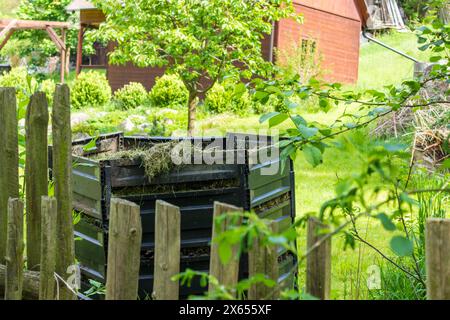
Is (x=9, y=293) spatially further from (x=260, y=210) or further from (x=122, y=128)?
(x=122, y=128)

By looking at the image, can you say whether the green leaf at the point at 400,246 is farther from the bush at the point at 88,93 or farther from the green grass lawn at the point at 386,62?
the green grass lawn at the point at 386,62

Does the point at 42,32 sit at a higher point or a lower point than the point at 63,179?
higher

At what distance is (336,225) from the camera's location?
174 cm

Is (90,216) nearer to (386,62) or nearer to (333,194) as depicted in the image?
(333,194)

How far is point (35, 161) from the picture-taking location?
289 centimetres

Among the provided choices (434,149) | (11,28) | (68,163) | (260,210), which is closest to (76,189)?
(260,210)

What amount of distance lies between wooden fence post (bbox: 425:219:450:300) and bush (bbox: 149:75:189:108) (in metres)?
18.5

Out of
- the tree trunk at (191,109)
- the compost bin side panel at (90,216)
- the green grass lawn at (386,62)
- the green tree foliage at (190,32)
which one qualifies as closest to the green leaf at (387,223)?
the compost bin side panel at (90,216)

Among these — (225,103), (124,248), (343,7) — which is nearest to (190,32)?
(225,103)

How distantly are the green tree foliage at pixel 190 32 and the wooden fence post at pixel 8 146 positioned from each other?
32.1 feet

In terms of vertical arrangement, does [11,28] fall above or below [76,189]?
above

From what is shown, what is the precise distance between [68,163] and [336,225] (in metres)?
1.40

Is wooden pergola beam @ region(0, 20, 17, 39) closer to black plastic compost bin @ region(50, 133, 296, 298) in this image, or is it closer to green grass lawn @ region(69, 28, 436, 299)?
green grass lawn @ region(69, 28, 436, 299)

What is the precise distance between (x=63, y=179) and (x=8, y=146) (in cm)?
36
